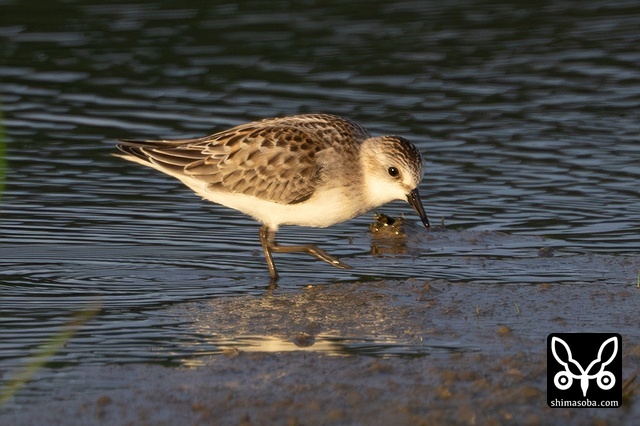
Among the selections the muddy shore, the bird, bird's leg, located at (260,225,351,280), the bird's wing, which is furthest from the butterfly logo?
the bird's wing

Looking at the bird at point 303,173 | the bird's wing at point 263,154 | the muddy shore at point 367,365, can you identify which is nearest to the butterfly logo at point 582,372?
the muddy shore at point 367,365

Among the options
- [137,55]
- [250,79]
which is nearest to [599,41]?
[250,79]

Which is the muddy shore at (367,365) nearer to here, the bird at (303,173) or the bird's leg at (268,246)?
the bird's leg at (268,246)

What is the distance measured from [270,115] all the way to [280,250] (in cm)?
448

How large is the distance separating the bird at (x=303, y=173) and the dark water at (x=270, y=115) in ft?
1.46

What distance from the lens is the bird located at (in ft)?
32.9

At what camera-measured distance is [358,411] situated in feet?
22.3

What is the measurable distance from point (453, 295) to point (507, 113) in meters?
5.95

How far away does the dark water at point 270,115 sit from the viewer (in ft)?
32.0

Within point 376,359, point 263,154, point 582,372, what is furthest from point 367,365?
point 263,154

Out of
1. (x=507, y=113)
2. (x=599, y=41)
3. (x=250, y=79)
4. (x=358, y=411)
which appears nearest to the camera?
(x=358, y=411)

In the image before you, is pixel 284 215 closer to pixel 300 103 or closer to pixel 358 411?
pixel 358 411

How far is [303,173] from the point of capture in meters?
10.1

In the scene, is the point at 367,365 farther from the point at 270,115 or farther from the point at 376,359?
the point at 270,115
